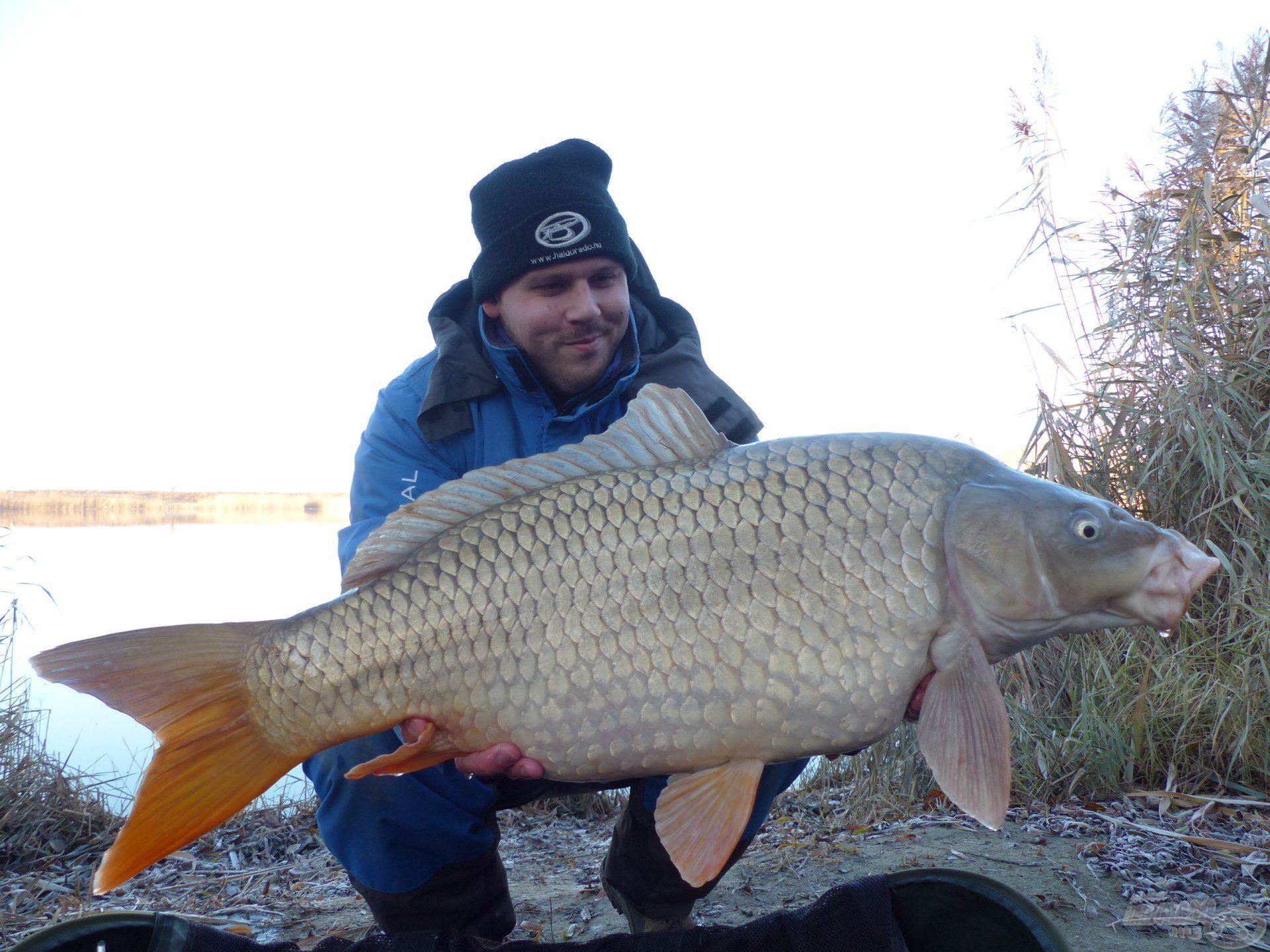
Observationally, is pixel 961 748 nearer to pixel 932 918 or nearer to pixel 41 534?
pixel 932 918

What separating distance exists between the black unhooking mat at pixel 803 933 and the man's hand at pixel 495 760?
24 centimetres

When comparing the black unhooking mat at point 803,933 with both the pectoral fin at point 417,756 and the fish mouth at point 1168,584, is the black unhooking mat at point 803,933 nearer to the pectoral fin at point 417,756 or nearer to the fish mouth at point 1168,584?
the pectoral fin at point 417,756

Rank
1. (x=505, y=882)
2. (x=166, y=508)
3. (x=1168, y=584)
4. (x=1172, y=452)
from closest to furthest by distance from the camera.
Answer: (x=1168, y=584) < (x=505, y=882) < (x=1172, y=452) < (x=166, y=508)

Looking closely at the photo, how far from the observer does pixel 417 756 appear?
49.2 inches

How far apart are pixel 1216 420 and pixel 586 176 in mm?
1871

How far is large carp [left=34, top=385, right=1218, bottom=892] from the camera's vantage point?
3.69 feet

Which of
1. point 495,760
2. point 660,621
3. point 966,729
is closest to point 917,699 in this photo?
point 966,729

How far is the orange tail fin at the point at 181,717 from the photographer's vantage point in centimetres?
116

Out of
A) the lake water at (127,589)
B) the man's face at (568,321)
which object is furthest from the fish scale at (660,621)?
the lake water at (127,589)

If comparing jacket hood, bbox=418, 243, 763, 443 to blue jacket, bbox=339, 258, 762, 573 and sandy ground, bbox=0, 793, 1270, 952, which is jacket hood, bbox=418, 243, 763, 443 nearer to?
blue jacket, bbox=339, 258, 762, 573

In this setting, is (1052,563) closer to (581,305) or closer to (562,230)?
(581,305)

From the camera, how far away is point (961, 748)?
3.72ft

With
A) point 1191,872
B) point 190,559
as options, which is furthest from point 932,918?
point 190,559

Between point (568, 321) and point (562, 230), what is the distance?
0.22m
